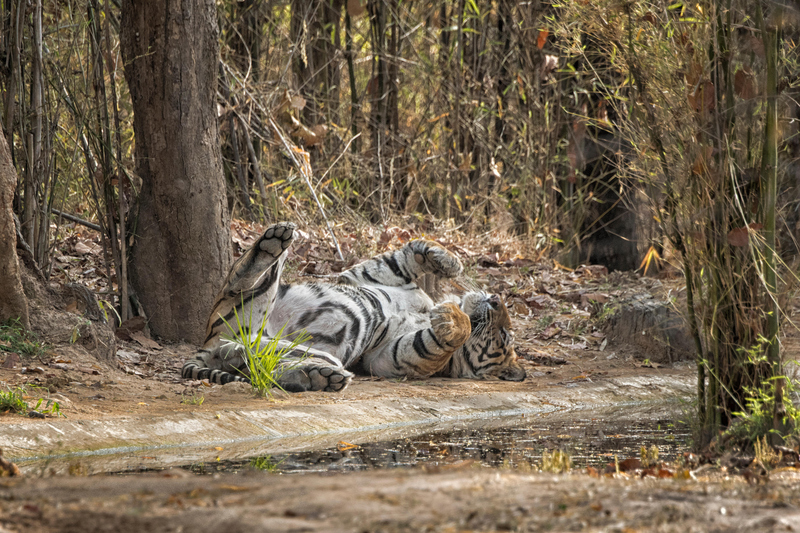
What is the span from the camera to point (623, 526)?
2037mm

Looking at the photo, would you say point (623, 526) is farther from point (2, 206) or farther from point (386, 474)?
point (2, 206)

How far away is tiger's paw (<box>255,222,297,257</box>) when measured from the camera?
5.42 m

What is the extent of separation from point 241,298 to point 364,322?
1.13m

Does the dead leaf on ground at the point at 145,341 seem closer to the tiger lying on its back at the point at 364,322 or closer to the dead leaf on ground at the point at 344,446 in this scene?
the tiger lying on its back at the point at 364,322

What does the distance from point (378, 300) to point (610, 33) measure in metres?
3.21

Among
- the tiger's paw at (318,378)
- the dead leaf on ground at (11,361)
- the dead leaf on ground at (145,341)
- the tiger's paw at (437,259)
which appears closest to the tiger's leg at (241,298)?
the tiger's paw at (318,378)

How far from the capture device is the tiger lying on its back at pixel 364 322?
18.2 feet

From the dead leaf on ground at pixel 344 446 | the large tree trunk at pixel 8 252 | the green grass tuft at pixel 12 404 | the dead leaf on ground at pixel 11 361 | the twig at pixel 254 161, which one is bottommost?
the dead leaf on ground at pixel 344 446

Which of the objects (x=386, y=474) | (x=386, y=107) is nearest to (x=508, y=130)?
(x=386, y=107)

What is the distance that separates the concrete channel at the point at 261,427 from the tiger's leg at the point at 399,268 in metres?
1.42

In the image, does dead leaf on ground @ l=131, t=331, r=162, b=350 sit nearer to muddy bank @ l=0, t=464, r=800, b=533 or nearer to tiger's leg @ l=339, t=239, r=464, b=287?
tiger's leg @ l=339, t=239, r=464, b=287

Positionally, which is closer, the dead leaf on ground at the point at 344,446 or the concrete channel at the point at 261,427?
the concrete channel at the point at 261,427

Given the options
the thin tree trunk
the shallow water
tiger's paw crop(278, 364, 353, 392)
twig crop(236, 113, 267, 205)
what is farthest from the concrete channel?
twig crop(236, 113, 267, 205)

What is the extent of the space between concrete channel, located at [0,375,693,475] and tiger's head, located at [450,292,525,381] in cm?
65
